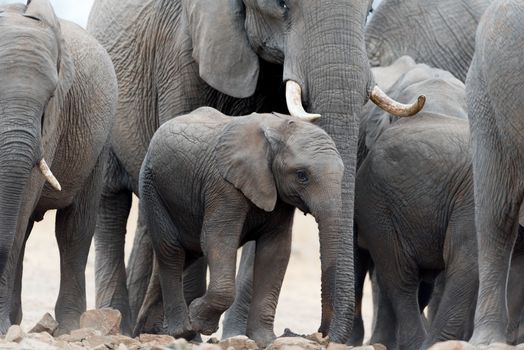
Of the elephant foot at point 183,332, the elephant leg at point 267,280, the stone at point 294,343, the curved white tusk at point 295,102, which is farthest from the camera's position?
the elephant foot at point 183,332

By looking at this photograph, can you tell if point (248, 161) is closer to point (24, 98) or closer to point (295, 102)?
point (295, 102)

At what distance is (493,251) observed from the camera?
887 cm

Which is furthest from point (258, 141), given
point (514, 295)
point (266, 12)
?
point (514, 295)

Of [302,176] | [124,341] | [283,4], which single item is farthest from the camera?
[283,4]

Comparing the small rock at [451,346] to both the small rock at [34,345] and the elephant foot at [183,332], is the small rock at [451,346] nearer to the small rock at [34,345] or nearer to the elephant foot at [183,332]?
the small rock at [34,345]

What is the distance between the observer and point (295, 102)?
9234 mm

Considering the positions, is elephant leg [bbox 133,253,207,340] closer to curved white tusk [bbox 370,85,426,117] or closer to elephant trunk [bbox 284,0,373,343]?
elephant trunk [bbox 284,0,373,343]

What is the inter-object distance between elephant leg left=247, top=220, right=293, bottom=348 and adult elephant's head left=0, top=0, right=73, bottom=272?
40.8 inches

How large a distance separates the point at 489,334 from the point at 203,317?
125 cm

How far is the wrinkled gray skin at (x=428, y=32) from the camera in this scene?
12.4 meters

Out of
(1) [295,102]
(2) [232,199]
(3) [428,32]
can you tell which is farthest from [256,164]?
(3) [428,32]

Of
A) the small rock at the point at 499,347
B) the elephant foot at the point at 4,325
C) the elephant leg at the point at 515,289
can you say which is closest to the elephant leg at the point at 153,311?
the elephant foot at the point at 4,325

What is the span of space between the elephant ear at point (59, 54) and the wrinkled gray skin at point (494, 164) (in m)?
1.81

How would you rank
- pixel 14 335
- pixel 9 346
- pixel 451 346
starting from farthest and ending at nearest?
pixel 14 335, pixel 451 346, pixel 9 346
